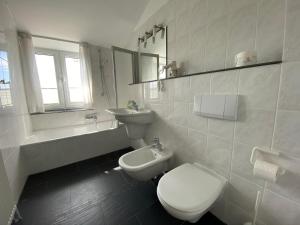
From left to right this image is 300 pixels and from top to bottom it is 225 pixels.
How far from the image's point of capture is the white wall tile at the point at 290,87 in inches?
26.4

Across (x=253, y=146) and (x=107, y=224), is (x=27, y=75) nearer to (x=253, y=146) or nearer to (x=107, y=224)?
(x=107, y=224)

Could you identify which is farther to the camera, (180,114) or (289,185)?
(180,114)

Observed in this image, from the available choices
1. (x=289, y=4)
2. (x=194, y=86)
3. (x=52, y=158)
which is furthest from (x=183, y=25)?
(x=52, y=158)

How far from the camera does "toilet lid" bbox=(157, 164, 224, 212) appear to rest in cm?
82

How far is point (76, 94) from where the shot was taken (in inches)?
114

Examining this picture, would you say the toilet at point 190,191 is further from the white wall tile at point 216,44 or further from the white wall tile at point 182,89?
the white wall tile at point 216,44

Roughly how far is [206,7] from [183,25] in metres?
0.27

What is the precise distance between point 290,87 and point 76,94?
321cm

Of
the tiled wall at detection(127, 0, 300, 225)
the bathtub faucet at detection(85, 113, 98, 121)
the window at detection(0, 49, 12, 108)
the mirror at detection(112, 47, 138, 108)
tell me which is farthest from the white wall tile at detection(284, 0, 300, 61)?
the bathtub faucet at detection(85, 113, 98, 121)

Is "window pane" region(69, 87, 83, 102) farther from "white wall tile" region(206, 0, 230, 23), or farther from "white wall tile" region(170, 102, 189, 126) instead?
"white wall tile" region(206, 0, 230, 23)

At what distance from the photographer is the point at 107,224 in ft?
3.71

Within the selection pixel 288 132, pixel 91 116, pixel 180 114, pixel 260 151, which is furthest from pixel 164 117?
pixel 91 116

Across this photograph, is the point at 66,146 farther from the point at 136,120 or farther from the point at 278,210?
the point at 278,210

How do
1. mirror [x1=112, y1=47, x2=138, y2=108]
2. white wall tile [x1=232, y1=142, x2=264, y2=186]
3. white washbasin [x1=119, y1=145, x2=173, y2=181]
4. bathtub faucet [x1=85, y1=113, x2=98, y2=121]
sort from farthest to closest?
bathtub faucet [x1=85, y1=113, x2=98, y2=121], mirror [x1=112, y1=47, x2=138, y2=108], white washbasin [x1=119, y1=145, x2=173, y2=181], white wall tile [x1=232, y1=142, x2=264, y2=186]
